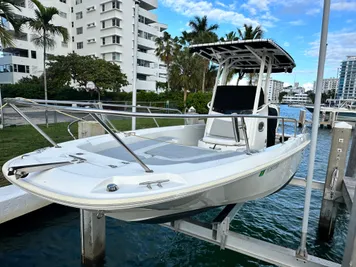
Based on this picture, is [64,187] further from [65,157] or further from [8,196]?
[8,196]

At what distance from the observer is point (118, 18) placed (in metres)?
30.4

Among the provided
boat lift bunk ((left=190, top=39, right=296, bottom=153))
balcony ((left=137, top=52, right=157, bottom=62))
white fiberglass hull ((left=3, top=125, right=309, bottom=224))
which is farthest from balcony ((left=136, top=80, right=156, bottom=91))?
white fiberglass hull ((left=3, top=125, right=309, bottom=224))

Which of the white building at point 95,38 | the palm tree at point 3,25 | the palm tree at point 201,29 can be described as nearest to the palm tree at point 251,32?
the palm tree at point 201,29

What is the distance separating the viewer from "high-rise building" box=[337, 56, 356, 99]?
43638 millimetres

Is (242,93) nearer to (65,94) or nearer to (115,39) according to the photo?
(65,94)

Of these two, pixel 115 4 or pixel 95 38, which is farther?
pixel 95 38

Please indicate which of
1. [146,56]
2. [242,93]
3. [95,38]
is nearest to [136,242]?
[242,93]

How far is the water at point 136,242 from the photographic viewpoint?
3428mm

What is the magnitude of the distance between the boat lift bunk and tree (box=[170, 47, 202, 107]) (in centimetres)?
1845

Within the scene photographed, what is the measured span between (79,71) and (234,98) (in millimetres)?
20786

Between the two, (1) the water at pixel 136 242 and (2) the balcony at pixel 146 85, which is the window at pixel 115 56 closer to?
(2) the balcony at pixel 146 85

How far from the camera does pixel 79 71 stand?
73.6ft

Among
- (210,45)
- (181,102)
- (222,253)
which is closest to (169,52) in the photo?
(181,102)

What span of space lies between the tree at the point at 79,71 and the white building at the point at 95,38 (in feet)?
22.0
